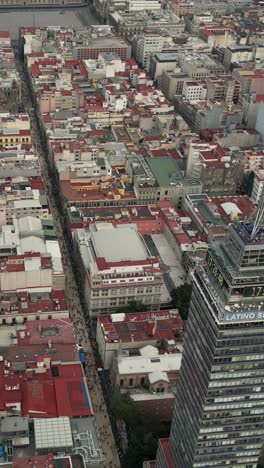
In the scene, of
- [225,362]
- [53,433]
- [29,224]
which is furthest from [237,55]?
[225,362]

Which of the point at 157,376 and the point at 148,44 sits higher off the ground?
the point at 148,44

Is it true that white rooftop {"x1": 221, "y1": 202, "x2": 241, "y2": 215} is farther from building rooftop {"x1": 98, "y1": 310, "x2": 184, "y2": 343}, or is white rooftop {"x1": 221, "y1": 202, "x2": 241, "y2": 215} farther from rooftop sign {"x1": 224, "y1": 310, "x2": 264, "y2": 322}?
rooftop sign {"x1": 224, "y1": 310, "x2": 264, "y2": 322}

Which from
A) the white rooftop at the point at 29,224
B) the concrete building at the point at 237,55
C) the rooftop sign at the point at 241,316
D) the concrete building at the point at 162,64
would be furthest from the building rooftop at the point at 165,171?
the rooftop sign at the point at 241,316

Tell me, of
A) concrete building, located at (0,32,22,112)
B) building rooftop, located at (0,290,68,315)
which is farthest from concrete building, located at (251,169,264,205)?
concrete building, located at (0,32,22,112)

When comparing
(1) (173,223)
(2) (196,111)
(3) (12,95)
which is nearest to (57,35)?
(3) (12,95)

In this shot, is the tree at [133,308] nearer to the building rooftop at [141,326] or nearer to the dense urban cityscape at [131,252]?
the dense urban cityscape at [131,252]

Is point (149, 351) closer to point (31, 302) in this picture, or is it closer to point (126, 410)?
point (126, 410)
